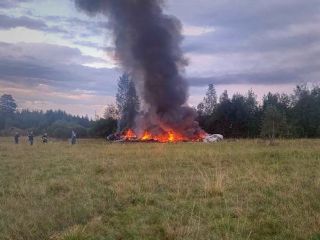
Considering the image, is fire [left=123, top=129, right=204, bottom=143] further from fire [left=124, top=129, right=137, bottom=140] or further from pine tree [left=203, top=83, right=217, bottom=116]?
pine tree [left=203, top=83, right=217, bottom=116]

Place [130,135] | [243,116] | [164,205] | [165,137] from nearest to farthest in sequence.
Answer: [164,205], [165,137], [130,135], [243,116]

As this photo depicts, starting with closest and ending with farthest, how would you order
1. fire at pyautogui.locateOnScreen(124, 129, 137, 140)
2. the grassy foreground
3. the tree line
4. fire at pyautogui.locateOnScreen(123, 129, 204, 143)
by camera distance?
1. the grassy foreground
2. fire at pyautogui.locateOnScreen(123, 129, 204, 143)
3. fire at pyautogui.locateOnScreen(124, 129, 137, 140)
4. the tree line

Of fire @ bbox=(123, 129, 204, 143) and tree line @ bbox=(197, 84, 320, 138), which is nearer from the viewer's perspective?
fire @ bbox=(123, 129, 204, 143)

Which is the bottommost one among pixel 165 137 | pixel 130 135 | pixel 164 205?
pixel 164 205

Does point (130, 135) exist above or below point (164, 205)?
above

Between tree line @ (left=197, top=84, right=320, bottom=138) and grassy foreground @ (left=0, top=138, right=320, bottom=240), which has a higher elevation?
tree line @ (left=197, top=84, right=320, bottom=138)

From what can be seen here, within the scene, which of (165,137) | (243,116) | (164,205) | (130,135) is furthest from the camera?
(243,116)

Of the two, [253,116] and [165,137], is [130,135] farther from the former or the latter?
[253,116]

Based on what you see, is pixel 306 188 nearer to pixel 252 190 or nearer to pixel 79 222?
pixel 252 190

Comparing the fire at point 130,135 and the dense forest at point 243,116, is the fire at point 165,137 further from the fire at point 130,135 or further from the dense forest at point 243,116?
the dense forest at point 243,116

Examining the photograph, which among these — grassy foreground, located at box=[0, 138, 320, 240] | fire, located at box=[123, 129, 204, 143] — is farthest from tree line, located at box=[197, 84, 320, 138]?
grassy foreground, located at box=[0, 138, 320, 240]

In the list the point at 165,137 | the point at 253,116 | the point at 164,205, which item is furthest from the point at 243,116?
the point at 164,205

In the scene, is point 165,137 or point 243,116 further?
point 243,116

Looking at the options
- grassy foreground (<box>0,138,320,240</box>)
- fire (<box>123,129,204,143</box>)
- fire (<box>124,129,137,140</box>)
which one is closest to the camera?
grassy foreground (<box>0,138,320,240</box>)
